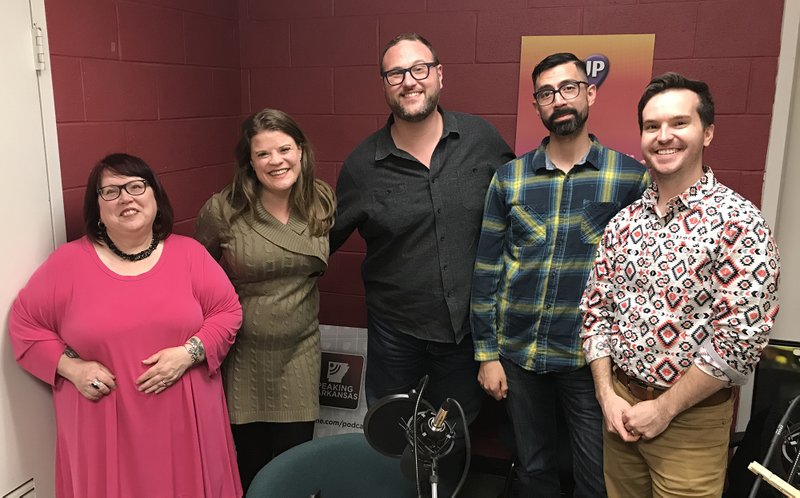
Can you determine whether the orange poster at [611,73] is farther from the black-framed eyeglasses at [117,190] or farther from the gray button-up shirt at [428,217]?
the black-framed eyeglasses at [117,190]

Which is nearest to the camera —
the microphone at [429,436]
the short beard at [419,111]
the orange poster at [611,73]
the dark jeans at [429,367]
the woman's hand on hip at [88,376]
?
the microphone at [429,436]

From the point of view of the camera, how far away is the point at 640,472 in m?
1.71

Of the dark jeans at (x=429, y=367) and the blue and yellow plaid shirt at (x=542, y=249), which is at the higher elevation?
the blue and yellow plaid shirt at (x=542, y=249)

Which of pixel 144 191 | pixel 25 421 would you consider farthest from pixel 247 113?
pixel 25 421

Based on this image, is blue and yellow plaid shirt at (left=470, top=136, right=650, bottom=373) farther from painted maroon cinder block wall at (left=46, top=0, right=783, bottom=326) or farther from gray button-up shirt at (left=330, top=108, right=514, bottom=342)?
painted maroon cinder block wall at (left=46, top=0, right=783, bottom=326)

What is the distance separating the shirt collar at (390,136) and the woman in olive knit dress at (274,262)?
0.79 feet

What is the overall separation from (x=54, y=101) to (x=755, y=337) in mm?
2160

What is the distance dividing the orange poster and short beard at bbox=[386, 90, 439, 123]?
0.67m

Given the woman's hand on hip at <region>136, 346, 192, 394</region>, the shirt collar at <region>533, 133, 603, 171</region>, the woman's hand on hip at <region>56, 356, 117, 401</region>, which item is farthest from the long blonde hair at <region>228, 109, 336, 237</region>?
the shirt collar at <region>533, 133, 603, 171</region>

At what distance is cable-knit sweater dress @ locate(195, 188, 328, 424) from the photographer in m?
2.08

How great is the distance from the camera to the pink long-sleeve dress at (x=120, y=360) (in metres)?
1.80

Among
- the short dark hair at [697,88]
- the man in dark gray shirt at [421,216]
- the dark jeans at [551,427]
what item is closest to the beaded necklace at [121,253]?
the man in dark gray shirt at [421,216]

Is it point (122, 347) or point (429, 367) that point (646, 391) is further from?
point (122, 347)

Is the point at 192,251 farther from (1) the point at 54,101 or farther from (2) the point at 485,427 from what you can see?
(2) the point at 485,427
